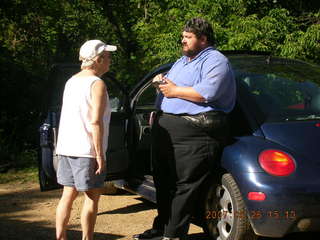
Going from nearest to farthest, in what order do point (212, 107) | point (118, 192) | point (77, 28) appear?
point (212, 107) → point (118, 192) → point (77, 28)

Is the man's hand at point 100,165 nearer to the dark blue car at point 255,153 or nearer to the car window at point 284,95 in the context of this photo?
the dark blue car at point 255,153

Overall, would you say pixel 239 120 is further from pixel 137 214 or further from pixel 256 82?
pixel 137 214

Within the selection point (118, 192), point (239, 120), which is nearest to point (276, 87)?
point (239, 120)

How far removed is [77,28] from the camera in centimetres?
1611

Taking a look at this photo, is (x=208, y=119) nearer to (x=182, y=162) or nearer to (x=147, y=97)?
(x=182, y=162)

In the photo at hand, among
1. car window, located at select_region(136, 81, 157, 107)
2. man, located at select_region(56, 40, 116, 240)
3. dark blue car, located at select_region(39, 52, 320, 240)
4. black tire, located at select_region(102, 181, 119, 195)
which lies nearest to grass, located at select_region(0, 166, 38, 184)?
black tire, located at select_region(102, 181, 119, 195)

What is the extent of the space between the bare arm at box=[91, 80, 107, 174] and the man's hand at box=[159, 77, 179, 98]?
1.48 feet

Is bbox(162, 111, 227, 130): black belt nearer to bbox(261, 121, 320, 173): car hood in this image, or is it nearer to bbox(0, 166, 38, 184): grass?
bbox(261, 121, 320, 173): car hood

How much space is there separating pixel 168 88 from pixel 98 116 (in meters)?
0.56

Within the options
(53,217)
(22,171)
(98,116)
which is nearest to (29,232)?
(53,217)

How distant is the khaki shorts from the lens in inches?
152

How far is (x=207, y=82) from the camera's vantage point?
3.89 meters

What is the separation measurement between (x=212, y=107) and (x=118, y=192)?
9.23ft

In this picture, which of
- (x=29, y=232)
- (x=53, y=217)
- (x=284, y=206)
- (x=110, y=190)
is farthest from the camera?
(x=110, y=190)
